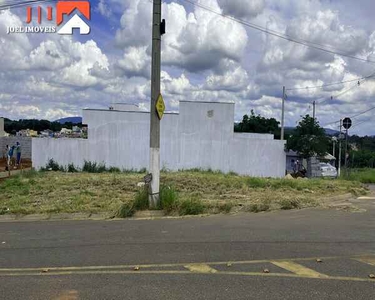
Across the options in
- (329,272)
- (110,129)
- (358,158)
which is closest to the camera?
(329,272)

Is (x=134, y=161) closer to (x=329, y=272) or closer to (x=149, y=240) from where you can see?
(x=149, y=240)

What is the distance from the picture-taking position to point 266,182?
19016 mm

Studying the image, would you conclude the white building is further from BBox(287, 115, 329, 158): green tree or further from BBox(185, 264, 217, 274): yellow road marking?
BBox(185, 264, 217, 274): yellow road marking

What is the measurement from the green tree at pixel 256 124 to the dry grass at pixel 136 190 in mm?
74804

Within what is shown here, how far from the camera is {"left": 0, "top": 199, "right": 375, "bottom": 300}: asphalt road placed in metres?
5.35

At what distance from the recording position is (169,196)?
11961 millimetres

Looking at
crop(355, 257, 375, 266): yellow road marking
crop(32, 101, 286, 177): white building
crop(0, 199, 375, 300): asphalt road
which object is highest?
crop(32, 101, 286, 177): white building

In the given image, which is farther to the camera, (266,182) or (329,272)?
(266,182)

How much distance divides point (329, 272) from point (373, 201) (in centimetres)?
985

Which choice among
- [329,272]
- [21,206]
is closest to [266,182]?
[21,206]

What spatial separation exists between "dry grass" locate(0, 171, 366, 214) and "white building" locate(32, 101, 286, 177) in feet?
60.7

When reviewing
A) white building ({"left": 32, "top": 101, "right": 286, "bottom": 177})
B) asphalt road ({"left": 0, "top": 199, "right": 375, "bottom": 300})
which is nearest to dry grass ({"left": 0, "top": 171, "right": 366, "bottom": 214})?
asphalt road ({"left": 0, "top": 199, "right": 375, "bottom": 300})

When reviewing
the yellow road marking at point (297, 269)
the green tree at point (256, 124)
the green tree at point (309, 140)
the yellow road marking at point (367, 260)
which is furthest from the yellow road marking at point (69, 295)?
the green tree at point (256, 124)

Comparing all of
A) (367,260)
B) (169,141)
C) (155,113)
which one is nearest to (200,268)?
(367,260)
